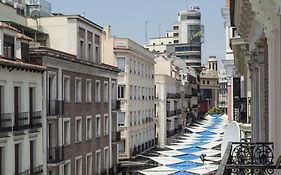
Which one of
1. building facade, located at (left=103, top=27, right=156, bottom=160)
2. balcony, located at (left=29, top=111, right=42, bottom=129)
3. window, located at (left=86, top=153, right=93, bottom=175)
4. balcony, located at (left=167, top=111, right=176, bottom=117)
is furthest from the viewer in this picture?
balcony, located at (left=167, top=111, right=176, bottom=117)

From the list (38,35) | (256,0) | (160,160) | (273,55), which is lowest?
(160,160)

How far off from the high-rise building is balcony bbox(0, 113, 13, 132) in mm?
138419

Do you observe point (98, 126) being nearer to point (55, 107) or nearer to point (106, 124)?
point (106, 124)

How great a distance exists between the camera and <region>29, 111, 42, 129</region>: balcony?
27716 millimetres

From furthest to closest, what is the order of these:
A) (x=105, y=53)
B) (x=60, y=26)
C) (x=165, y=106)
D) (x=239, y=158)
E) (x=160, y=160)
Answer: (x=165, y=106) < (x=105, y=53) < (x=160, y=160) < (x=60, y=26) < (x=239, y=158)

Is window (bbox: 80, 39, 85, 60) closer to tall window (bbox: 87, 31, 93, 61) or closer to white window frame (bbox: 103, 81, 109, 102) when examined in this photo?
tall window (bbox: 87, 31, 93, 61)

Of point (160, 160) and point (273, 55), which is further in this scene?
point (160, 160)

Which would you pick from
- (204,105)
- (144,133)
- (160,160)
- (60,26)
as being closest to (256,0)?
(60,26)

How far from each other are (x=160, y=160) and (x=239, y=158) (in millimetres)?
35773

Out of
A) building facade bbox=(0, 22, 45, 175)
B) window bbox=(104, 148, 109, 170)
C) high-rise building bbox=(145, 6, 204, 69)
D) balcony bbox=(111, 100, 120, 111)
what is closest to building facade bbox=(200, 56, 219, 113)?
high-rise building bbox=(145, 6, 204, 69)

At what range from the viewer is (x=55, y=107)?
30938 mm

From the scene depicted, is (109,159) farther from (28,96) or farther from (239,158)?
(239,158)

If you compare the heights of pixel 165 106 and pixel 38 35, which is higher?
pixel 38 35

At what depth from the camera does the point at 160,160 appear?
150ft
